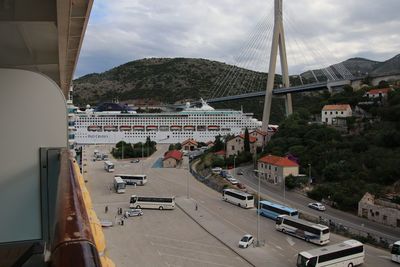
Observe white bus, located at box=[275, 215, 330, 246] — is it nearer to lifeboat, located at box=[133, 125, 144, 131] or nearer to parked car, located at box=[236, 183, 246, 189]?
parked car, located at box=[236, 183, 246, 189]

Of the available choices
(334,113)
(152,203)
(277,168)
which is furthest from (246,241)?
(334,113)

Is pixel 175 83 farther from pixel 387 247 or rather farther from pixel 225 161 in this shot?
pixel 387 247

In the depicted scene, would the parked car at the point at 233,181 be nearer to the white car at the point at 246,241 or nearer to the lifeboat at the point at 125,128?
the white car at the point at 246,241

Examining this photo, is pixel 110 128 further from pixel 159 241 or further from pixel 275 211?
pixel 159 241

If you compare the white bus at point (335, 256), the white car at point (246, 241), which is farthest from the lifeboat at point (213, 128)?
the white bus at point (335, 256)

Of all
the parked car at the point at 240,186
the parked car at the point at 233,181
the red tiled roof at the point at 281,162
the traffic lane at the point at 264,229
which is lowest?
the traffic lane at the point at 264,229

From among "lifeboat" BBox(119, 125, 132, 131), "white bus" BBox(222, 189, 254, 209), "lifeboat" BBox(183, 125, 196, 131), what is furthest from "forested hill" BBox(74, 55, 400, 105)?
"white bus" BBox(222, 189, 254, 209)
